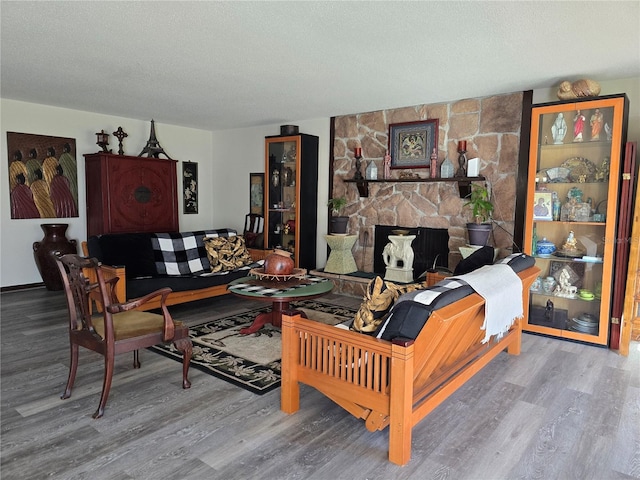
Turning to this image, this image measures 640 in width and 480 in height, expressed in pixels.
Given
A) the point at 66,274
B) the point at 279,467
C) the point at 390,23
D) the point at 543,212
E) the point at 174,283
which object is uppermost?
the point at 390,23

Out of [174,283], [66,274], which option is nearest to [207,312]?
[174,283]

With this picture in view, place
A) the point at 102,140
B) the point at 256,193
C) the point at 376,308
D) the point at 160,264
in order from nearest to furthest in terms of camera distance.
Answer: the point at 376,308 < the point at 160,264 < the point at 102,140 < the point at 256,193

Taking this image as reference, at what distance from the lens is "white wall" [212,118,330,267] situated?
20.2 feet

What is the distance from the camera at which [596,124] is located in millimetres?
3812

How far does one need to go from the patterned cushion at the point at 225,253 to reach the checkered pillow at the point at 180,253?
93mm

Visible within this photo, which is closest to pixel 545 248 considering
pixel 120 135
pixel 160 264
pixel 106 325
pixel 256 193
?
pixel 106 325

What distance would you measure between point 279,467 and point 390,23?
2.63 metres

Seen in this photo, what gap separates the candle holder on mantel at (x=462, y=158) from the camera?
4812 mm

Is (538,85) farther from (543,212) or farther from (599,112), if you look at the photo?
(543,212)

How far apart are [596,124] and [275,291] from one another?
10.3 feet

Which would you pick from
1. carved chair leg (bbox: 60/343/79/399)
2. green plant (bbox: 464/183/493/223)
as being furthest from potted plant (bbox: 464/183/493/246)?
carved chair leg (bbox: 60/343/79/399)

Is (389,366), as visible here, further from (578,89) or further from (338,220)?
(338,220)

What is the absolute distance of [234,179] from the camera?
288 inches

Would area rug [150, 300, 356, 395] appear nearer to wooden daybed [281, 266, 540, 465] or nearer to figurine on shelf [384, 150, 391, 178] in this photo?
wooden daybed [281, 266, 540, 465]
